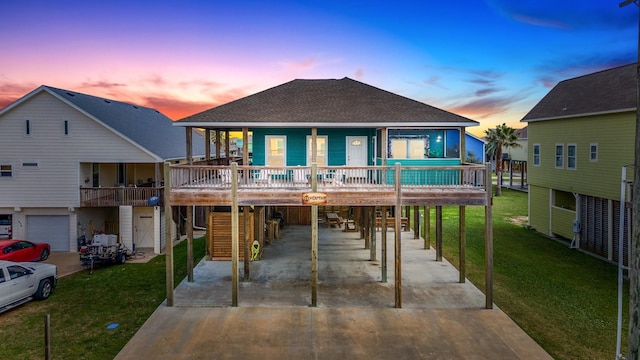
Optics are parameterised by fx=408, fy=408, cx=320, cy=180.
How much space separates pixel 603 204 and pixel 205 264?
20869 mm

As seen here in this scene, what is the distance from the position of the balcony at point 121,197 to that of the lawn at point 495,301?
3430mm

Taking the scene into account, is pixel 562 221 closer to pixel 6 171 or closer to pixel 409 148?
pixel 409 148

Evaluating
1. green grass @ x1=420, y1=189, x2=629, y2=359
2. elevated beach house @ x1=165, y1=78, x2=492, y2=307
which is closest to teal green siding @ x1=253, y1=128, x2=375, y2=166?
elevated beach house @ x1=165, y1=78, x2=492, y2=307

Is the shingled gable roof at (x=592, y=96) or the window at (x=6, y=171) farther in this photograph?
the window at (x=6, y=171)

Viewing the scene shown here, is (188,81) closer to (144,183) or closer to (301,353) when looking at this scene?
(144,183)

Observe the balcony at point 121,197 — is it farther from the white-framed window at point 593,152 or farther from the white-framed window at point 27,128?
the white-framed window at point 593,152

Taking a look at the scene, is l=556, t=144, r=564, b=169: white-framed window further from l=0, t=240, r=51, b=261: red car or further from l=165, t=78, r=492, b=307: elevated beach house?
l=0, t=240, r=51, b=261: red car

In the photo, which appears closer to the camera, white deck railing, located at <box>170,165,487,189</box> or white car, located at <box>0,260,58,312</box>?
white car, located at <box>0,260,58,312</box>

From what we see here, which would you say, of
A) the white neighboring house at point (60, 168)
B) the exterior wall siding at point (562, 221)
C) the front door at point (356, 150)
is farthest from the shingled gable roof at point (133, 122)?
the exterior wall siding at point (562, 221)

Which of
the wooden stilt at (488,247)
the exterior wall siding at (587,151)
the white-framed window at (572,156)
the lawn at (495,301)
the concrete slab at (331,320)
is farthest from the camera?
the white-framed window at (572,156)

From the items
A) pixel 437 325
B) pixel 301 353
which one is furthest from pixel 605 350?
pixel 301 353

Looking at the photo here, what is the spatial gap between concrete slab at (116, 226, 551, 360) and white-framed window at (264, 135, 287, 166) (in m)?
4.82

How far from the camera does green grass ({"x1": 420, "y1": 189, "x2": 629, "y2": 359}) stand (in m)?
11.5

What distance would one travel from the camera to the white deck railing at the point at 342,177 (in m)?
14.0
